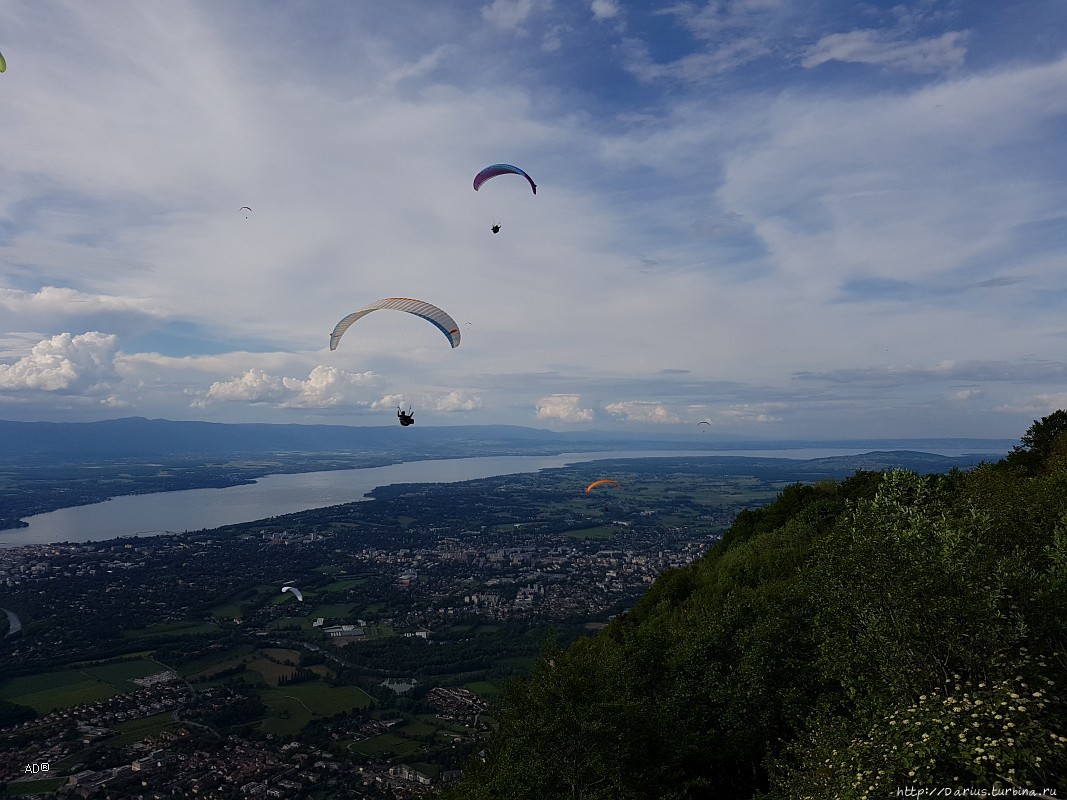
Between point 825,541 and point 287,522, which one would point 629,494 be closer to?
point 287,522

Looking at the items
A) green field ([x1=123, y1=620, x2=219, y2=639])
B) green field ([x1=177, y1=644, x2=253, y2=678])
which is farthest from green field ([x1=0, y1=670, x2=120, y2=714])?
green field ([x1=123, y1=620, x2=219, y2=639])

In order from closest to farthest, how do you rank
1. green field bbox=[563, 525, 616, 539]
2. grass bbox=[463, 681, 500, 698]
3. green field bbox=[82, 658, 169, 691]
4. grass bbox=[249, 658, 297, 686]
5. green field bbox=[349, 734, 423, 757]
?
green field bbox=[349, 734, 423, 757] < grass bbox=[463, 681, 500, 698] < green field bbox=[82, 658, 169, 691] < grass bbox=[249, 658, 297, 686] < green field bbox=[563, 525, 616, 539]

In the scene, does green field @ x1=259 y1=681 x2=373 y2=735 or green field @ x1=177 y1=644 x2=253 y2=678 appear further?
green field @ x1=177 y1=644 x2=253 y2=678

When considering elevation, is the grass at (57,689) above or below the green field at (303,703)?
above

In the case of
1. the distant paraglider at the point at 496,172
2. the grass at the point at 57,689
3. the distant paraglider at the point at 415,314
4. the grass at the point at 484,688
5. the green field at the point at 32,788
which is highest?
the distant paraglider at the point at 496,172

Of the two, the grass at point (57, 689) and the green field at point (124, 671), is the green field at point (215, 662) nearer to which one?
the green field at point (124, 671)

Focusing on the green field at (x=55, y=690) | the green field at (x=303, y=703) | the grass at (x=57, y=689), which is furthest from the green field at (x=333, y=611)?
the green field at (x=55, y=690)

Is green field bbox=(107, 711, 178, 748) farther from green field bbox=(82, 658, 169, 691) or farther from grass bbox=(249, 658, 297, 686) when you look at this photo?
grass bbox=(249, 658, 297, 686)
